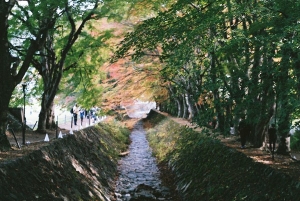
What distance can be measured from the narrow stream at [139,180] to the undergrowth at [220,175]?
914mm

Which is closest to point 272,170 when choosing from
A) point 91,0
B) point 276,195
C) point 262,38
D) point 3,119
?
point 276,195

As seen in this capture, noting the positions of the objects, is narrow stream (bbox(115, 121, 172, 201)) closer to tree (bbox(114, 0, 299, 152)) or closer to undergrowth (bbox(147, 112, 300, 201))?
undergrowth (bbox(147, 112, 300, 201))

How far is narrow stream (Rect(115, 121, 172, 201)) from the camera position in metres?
12.6

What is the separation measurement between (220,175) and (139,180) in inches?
233

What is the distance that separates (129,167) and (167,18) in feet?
30.1

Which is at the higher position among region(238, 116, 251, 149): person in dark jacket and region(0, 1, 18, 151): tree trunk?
region(0, 1, 18, 151): tree trunk

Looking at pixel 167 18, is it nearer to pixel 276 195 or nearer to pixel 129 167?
pixel 276 195

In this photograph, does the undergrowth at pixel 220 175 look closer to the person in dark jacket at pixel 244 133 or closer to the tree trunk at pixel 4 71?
the person in dark jacket at pixel 244 133

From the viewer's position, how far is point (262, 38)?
9500 mm

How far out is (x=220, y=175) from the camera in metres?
10.2

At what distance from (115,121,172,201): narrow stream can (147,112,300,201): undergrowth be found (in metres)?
0.91

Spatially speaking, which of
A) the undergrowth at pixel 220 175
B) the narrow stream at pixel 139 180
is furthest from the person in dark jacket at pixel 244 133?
the narrow stream at pixel 139 180

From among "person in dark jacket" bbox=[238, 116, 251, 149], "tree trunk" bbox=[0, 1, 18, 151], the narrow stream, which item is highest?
"tree trunk" bbox=[0, 1, 18, 151]

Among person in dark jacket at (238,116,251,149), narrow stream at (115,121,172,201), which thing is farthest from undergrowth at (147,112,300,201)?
narrow stream at (115,121,172,201)
